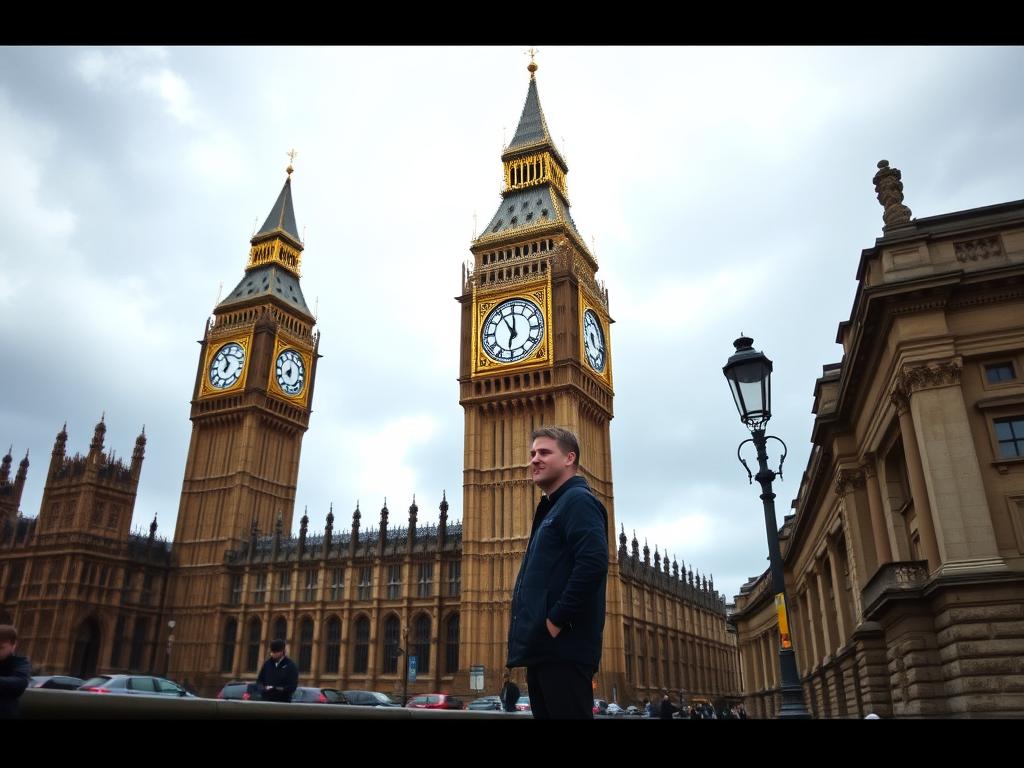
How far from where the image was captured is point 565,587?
16.4 ft

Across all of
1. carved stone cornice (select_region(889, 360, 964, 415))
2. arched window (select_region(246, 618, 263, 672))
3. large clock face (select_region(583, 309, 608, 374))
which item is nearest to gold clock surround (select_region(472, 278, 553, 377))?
large clock face (select_region(583, 309, 608, 374))

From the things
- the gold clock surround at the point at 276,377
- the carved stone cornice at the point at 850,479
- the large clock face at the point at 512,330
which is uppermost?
the gold clock surround at the point at 276,377

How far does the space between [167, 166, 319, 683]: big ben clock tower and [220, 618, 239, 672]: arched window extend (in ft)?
2.96

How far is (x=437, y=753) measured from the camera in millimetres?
2129

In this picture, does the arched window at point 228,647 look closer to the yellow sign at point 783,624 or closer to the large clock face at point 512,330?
the large clock face at point 512,330

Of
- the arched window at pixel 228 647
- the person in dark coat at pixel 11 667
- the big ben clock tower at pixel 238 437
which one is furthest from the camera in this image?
the big ben clock tower at pixel 238 437

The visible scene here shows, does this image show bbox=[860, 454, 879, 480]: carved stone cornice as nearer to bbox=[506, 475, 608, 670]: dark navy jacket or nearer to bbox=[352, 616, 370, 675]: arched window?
bbox=[506, 475, 608, 670]: dark navy jacket

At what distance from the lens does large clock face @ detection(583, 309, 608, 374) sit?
201 ft

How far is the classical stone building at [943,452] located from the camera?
57.1 feet

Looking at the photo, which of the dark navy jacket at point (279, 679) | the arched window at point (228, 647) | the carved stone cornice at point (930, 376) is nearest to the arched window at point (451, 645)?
the arched window at point (228, 647)
